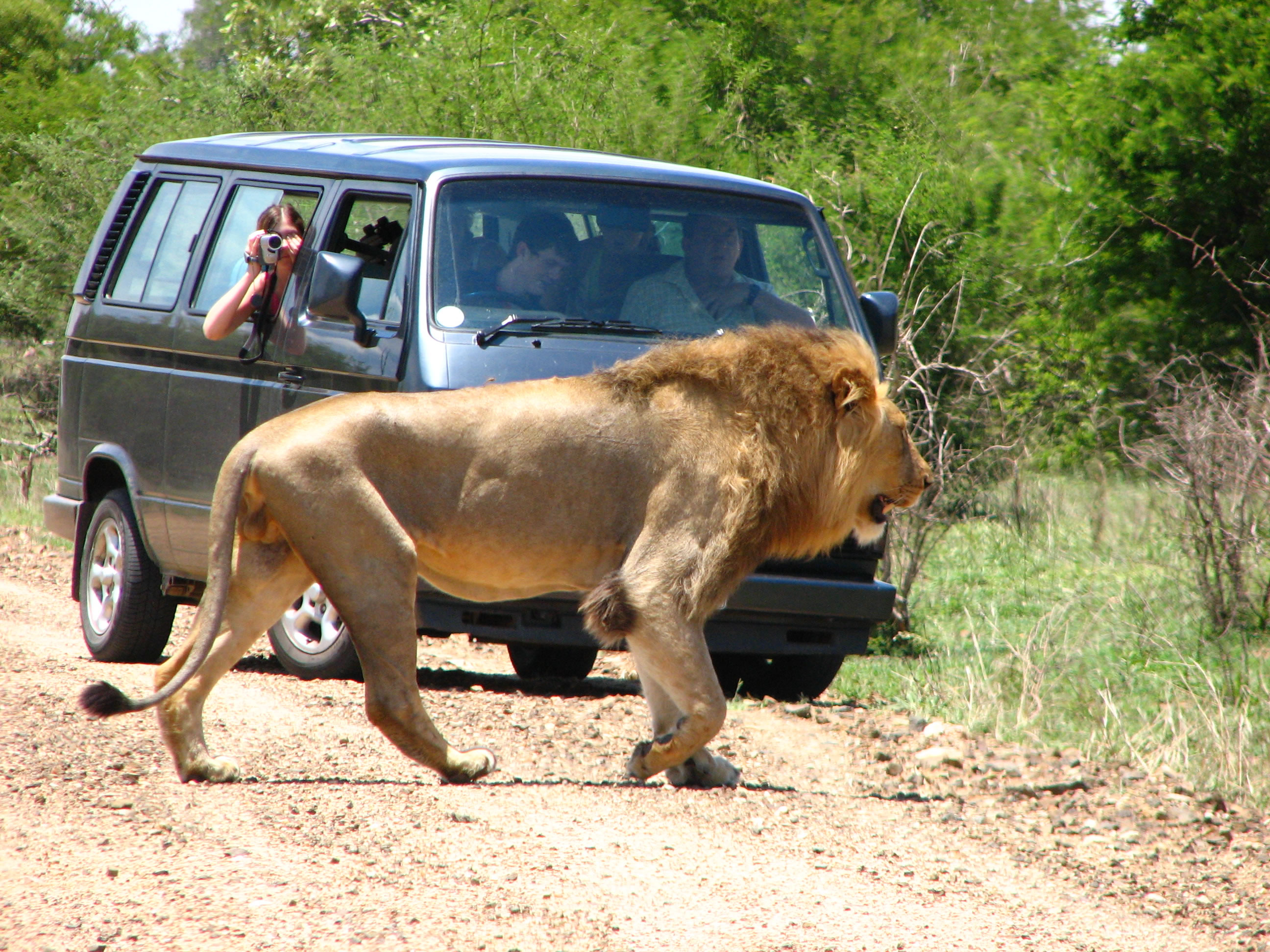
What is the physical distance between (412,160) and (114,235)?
6.93ft

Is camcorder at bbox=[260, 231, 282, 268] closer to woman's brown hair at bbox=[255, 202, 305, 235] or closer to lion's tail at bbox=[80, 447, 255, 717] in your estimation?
woman's brown hair at bbox=[255, 202, 305, 235]

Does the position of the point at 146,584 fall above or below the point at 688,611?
below

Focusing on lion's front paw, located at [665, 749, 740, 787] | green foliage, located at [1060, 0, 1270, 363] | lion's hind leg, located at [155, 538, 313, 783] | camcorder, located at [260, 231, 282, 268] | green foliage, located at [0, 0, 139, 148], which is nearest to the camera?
lion's hind leg, located at [155, 538, 313, 783]

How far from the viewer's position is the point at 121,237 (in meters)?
7.51

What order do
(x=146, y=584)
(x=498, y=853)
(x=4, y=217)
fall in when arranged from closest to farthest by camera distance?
(x=498, y=853), (x=146, y=584), (x=4, y=217)

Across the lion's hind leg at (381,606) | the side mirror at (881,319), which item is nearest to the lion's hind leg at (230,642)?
the lion's hind leg at (381,606)

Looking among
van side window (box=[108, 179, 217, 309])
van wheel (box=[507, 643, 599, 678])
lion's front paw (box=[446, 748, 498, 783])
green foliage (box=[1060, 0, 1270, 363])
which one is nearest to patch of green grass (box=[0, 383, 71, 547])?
van side window (box=[108, 179, 217, 309])

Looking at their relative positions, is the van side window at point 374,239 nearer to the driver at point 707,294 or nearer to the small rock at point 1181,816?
the driver at point 707,294

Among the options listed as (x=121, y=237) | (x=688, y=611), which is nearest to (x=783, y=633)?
(x=688, y=611)

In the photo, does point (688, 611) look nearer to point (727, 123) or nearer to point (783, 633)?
point (783, 633)

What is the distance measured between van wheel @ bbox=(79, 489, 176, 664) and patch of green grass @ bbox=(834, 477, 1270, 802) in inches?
132

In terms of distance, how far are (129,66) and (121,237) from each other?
21492 millimetres

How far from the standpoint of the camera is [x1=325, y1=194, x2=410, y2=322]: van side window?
6180 mm

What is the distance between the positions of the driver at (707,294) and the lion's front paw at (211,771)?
2.47m
